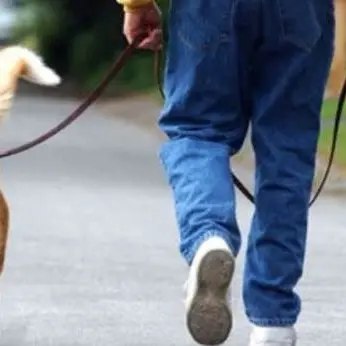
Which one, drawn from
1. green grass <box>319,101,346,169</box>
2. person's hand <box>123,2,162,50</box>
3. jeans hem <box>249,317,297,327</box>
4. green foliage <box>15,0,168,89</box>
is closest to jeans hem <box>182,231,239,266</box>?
jeans hem <box>249,317,297,327</box>

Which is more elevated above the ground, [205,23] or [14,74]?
[205,23]

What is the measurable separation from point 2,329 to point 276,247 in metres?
1.88

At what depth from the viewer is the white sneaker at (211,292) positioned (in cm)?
485

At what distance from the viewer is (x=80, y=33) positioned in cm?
3294

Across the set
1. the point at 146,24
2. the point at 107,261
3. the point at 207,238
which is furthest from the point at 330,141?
the point at 207,238

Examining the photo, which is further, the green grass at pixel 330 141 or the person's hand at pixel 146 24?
the green grass at pixel 330 141

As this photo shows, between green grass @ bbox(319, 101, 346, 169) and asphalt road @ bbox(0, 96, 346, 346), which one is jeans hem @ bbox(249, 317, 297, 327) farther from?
green grass @ bbox(319, 101, 346, 169)

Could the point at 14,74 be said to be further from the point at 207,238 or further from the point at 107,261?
the point at 107,261

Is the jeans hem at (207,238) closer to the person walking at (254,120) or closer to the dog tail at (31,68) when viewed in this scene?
the person walking at (254,120)

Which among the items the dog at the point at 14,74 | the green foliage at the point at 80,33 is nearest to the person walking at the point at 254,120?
the dog at the point at 14,74

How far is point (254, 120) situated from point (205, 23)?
380 mm

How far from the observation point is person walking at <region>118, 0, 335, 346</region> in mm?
5094

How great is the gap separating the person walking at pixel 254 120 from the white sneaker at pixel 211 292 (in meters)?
0.11

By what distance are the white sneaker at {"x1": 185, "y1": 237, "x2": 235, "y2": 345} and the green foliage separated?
26.8 m
